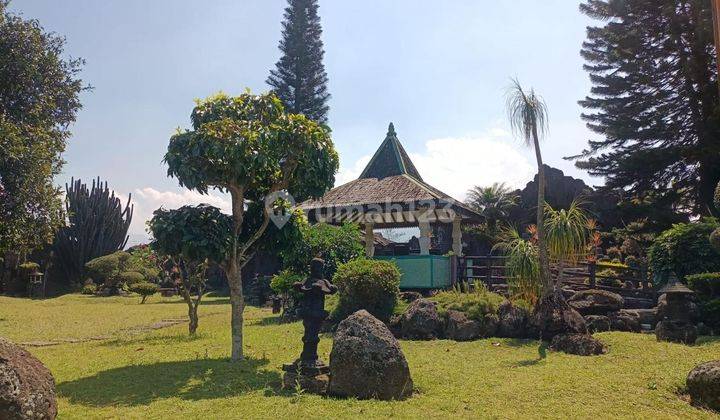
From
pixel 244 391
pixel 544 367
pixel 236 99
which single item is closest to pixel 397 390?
pixel 244 391

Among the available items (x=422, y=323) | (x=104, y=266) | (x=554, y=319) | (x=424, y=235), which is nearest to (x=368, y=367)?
(x=422, y=323)

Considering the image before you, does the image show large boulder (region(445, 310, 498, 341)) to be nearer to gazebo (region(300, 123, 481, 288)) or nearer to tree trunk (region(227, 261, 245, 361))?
gazebo (region(300, 123, 481, 288))

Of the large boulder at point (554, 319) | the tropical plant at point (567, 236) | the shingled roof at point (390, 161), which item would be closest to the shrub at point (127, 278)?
the shingled roof at point (390, 161)

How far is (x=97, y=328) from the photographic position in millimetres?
13234

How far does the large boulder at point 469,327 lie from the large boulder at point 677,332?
296cm

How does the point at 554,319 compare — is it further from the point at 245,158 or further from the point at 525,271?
the point at 245,158

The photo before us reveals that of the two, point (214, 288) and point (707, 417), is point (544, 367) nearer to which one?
point (707, 417)

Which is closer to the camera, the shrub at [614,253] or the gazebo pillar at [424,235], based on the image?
the gazebo pillar at [424,235]

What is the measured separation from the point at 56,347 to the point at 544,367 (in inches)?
360

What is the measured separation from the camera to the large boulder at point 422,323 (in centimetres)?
1067

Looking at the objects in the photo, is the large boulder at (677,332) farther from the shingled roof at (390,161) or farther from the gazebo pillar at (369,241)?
the shingled roof at (390,161)

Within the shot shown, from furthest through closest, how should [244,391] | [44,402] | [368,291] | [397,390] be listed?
[368,291], [244,391], [397,390], [44,402]

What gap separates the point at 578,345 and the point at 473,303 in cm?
271

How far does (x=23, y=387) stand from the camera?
4.73 m
